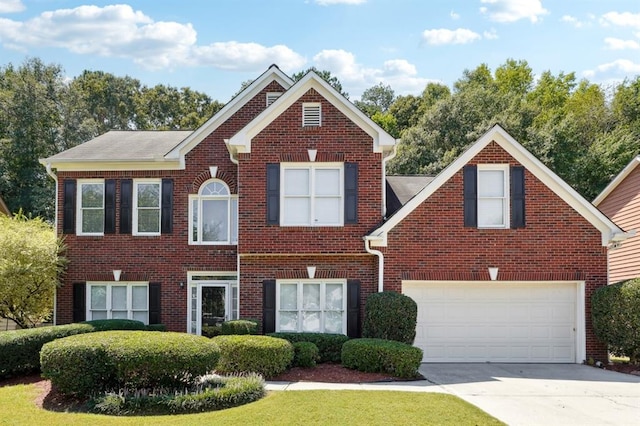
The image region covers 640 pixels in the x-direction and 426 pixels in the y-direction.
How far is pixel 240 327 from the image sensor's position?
15.3 meters

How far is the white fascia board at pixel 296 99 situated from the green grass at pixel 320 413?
726 cm

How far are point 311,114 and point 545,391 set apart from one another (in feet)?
29.2

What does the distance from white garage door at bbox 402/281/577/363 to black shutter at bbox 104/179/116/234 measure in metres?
8.81

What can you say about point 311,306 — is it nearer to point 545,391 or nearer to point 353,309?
point 353,309

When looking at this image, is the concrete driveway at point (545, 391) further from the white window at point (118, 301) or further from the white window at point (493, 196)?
the white window at point (118, 301)

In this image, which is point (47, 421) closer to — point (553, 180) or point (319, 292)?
point (319, 292)

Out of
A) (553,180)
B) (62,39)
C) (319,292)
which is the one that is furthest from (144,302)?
(62,39)

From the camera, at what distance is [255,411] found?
10.2 m

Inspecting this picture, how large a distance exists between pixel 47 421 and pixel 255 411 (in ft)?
10.8

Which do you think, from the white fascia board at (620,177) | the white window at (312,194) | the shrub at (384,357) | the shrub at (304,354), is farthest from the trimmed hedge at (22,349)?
the white fascia board at (620,177)

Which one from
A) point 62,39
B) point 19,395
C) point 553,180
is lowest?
point 19,395

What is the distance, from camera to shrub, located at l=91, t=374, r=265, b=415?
34.6ft

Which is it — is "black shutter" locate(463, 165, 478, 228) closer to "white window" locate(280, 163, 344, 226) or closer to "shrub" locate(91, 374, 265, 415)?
"white window" locate(280, 163, 344, 226)

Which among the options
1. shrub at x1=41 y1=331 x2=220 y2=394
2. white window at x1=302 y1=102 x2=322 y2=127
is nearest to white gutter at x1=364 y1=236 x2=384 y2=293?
white window at x1=302 y1=102 x2=322 y2=127
